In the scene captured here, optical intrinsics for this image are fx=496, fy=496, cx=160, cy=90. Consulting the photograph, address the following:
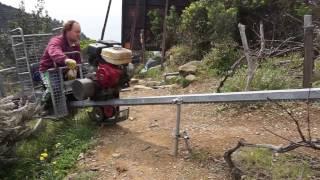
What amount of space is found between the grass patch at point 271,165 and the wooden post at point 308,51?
193cm

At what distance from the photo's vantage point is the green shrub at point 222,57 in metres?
8.94

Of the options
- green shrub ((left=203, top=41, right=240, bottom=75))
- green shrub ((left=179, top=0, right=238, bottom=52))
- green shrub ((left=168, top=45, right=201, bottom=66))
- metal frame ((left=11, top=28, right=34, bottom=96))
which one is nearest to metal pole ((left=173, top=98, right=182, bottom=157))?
metal frame ((left=11, top=28, right=34, bottom=96))

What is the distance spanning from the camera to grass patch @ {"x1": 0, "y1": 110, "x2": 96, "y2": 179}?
4789mm

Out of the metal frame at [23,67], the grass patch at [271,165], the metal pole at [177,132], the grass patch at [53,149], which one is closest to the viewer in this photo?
the grass patch at [271,165]

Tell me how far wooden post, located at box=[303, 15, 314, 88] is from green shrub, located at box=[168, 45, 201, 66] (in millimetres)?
4655

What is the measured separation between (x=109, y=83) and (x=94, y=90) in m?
0.21

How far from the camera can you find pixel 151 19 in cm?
1413

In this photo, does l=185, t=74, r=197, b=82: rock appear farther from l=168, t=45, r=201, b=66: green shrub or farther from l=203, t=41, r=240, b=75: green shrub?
l=168, t=45, r=201, b=66: green shrub

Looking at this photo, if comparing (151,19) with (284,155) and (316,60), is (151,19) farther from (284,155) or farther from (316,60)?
(284,155)

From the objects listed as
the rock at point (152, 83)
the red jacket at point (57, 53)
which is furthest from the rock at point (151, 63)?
the red jacket at point (57, 53)

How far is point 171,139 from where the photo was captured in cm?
524

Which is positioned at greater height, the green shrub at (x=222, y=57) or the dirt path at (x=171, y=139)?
the green shrub at (x=222, y=57)

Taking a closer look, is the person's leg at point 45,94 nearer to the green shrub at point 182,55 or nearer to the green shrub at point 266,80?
the green shrub at point 266,80

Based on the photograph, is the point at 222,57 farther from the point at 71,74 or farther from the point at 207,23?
the point at 71,74
